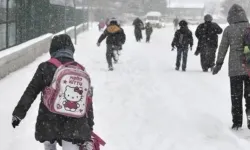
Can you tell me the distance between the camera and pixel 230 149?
6383 mm

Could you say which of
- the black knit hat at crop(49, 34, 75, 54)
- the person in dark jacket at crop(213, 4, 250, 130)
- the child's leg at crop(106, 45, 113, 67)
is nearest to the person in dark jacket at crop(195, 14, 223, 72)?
the child's leg at crop(106, 45, 113, 67)

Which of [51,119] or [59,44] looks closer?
[51,119]

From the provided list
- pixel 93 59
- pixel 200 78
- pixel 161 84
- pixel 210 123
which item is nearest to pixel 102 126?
pixel 210 123

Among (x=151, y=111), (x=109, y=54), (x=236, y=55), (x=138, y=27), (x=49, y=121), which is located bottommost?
(x=151, y=111)

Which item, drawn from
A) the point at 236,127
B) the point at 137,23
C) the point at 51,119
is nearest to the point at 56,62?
the point at 51,119

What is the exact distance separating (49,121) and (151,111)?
199 inches

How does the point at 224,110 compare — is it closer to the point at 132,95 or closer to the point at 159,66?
the point at 132,95

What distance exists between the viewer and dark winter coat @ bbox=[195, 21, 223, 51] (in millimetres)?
14141

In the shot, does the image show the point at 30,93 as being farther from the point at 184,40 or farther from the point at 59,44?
the point at 184,40

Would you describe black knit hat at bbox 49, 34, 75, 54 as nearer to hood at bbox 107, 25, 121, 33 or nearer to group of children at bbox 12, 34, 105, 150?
group of children at bbox 12, 34, 105, 150

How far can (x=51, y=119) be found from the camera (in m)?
3.99

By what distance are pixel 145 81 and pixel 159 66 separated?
4112 mm

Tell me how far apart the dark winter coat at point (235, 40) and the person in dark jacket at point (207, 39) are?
22.8ft

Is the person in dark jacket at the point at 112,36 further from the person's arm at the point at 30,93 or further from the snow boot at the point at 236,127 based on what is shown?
the person's arm at the point at 30,93
